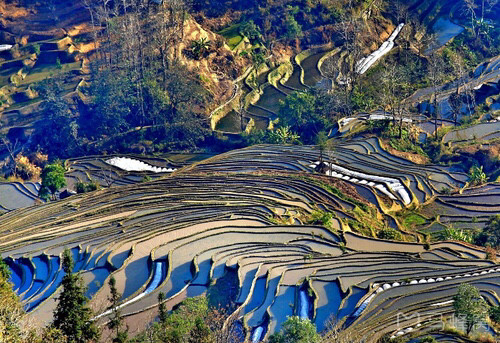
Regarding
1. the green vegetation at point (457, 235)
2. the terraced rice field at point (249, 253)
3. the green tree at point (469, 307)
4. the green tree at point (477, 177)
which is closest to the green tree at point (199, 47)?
the terraced rice field at point (249, 253)

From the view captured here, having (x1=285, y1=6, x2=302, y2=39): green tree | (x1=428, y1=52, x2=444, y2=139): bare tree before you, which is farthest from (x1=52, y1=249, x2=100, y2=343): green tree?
(x1=285, y1=6, x2=302, y2=39): green tree

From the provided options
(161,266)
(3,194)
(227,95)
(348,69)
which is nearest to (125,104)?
(227,95)

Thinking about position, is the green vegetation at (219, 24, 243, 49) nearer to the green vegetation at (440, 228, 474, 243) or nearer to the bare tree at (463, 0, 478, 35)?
the bare tree at (463, 0, 478, 35)

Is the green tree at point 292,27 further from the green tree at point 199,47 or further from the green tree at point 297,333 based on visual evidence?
the green tree at point 297,333

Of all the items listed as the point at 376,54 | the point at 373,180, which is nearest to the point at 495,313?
the point at 373,180

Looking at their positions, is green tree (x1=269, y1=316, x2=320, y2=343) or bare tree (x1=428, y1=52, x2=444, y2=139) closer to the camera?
green tree (x1=269, y1=316, x2=320, y2=343)

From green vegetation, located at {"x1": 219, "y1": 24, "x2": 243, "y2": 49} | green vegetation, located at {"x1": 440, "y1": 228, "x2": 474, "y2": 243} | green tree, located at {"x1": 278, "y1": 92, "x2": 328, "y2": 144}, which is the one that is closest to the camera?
green vegetation, located at {"x1": 440, "y1": 228, "x2": 474, "y2": 243}
